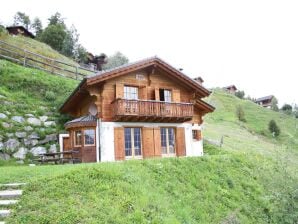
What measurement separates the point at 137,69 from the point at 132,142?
4.46 m

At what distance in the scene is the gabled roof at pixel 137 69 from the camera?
779 inches

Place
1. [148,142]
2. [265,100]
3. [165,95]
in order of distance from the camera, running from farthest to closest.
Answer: [265,100] → [165,95] → [148,142]

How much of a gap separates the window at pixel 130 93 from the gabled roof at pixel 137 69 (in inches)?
46.0

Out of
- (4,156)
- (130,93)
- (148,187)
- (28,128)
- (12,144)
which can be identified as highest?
(130,93)

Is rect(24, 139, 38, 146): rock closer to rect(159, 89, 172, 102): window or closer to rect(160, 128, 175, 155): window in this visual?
rect(160, 128, 175, 155): window

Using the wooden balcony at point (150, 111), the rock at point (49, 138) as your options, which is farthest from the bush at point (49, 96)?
the wooden balcony at point (150, 111)

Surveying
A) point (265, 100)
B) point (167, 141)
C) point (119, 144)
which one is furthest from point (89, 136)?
point (265, 100)

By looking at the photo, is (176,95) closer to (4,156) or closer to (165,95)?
(165,95)

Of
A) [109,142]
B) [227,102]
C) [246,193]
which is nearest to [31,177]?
[109,142]

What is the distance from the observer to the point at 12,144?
20.9 meters

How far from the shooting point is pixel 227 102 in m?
71.4

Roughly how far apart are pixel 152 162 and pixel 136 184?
3073 millimetres

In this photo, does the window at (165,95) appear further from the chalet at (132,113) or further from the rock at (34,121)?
the rock at (34,121)

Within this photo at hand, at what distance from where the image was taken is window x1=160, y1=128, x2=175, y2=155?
73.6 feet
